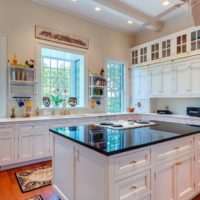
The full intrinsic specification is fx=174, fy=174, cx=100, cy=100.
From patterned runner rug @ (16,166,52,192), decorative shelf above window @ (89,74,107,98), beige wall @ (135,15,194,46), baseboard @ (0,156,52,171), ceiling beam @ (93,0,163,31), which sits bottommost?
patterned runner rug @ (16,166,52,192)

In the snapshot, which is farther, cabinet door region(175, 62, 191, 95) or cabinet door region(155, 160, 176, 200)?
cabinet door region(175, 62, 191, 95)

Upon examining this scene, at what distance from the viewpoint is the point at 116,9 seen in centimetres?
411

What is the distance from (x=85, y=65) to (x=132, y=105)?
6.89 feet

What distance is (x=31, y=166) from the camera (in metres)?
3.33

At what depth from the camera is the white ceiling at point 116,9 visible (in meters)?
4.01

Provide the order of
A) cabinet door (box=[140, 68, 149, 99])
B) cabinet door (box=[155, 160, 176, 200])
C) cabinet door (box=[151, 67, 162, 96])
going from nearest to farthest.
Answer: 1. cabinet door (box=[155, 160, 176, 200])
2. cabinet door (box=[151, 67, 162, 96])
3. cabinet door (box=[140, 68, 149, 99])

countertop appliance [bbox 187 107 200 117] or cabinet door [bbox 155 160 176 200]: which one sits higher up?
countertop appliance [bbox 187 107 200 117]

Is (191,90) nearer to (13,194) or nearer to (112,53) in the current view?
(112,53)

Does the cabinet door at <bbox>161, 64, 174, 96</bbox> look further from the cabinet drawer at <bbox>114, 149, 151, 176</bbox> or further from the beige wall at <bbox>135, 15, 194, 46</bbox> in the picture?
the cabinet drawer at <bbox>114, 149, 151, 176</bbox>

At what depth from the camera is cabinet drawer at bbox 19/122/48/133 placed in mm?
3250

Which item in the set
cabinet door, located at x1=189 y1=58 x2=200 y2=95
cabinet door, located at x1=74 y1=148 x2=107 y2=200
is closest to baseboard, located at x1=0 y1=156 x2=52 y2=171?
cabinet door, located at x1=74 y1=148 x2=107 y2=200

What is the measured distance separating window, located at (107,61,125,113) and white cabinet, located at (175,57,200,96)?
187cm

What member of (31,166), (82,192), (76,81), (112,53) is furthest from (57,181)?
(112,53)

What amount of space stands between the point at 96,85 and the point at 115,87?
3.25 feet
